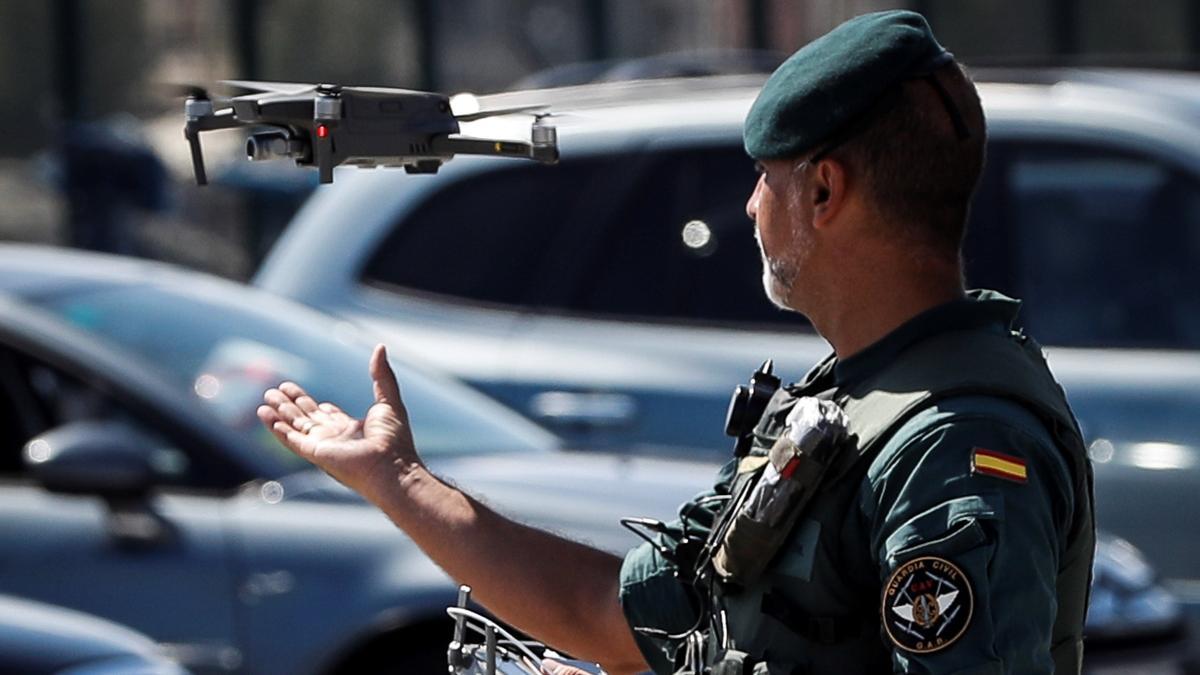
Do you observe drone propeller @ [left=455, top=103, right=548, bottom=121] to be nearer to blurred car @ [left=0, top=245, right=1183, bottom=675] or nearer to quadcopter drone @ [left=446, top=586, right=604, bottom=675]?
quadcopter drone @ [left=446, top=586, right=604, bottom=675]

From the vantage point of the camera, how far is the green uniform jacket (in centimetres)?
201

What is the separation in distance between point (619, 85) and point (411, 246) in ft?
3.27

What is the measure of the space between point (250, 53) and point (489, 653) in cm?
1153

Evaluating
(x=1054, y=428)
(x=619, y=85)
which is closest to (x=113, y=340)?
(x=619, y=85)

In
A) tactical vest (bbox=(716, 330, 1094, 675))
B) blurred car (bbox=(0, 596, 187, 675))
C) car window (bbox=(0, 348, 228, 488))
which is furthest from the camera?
car window (bbox=(0, 348, 228, 488))

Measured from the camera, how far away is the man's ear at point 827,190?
2.23 m

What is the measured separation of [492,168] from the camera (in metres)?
6.56

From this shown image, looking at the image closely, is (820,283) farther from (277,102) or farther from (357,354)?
(357,354)

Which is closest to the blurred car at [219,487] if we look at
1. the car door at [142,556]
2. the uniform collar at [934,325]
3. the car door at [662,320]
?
the car door at [142,556]

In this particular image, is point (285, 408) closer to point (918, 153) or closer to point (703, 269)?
point (918, 153)

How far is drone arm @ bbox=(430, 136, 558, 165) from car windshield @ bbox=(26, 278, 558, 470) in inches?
115

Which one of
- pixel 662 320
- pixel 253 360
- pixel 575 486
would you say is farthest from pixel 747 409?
pixel 662 320

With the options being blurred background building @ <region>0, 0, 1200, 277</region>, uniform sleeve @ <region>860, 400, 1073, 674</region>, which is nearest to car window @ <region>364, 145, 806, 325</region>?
uniform sleeve @ <region>860, 400, 1073, 674</region>

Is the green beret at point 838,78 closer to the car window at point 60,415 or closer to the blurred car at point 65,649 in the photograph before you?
the blurred car at point 65,649
